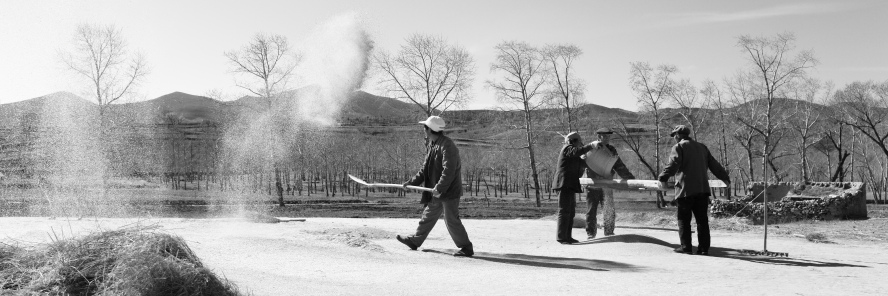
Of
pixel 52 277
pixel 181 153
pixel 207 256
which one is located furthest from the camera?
pixel 181 153

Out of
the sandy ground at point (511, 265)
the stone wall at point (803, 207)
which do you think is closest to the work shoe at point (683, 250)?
the sandy ground at point (511, 265)

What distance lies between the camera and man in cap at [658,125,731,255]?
1070cm

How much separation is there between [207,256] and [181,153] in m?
127

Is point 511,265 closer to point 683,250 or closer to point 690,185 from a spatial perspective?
point 683,250

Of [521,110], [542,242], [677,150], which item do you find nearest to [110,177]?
[521,110]

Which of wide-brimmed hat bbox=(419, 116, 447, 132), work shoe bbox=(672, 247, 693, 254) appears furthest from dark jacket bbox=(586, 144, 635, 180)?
wide-brimmed hat bbox=(419, 116, 447, 132)

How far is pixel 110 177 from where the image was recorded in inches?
1439

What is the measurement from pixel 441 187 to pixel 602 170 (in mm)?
3498

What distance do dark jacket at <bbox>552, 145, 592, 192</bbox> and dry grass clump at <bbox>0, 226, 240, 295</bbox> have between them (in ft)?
22.9

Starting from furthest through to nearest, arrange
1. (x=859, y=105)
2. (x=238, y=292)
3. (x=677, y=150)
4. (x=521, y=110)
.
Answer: (x=859, y=105) → (x=521, y=110) → (x=677, y=150) → (x=238, y=292)

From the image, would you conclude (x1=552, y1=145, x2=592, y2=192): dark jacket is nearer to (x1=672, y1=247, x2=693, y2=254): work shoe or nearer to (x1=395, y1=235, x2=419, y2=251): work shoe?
(x1=672, y1=247, x2=693, y2=254): work shoe

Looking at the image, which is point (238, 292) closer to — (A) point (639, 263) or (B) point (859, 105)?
(A) point (639, 263)

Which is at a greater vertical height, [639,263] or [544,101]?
[544,101]

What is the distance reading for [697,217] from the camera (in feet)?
35.6
